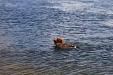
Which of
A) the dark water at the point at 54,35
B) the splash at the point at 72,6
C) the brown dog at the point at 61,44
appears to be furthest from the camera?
the splash at the point at 72,6

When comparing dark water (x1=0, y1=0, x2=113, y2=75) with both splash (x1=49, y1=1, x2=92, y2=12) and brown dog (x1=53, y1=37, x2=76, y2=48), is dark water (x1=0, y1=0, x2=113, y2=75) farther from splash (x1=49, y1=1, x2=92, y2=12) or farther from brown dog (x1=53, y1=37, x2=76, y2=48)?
brown dog (x1=53, y1=37, x2=76, y2=48)

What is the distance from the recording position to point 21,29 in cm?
4609

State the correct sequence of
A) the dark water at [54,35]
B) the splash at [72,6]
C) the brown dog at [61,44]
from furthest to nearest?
the splash at [72,6] < the brown dog at [61,44] < the dark water at [54,35]

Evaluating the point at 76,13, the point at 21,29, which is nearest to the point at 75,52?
the point at 21,29

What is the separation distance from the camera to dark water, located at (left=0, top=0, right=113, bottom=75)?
32.3 metres

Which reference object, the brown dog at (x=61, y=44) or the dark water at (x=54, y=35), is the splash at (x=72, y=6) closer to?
the dark water at (x=54, y=35)

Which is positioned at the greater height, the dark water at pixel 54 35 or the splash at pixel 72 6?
the splash at pixel 72 6

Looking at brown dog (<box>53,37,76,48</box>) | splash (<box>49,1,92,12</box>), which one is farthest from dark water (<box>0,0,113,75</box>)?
brown dog (<box>53,37,76,48</box>)

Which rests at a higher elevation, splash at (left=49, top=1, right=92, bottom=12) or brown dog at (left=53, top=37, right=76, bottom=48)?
splash at (left=49, top=1, right=92, bottom=12)

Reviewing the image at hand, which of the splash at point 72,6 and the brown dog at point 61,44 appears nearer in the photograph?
the brown dog at point 61,44

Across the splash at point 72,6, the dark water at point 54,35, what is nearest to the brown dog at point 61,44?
the dark water at point 54,35

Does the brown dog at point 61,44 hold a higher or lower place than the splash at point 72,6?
lower

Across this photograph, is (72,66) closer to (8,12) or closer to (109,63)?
(109,63)

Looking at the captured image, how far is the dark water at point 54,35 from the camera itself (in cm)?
3234
